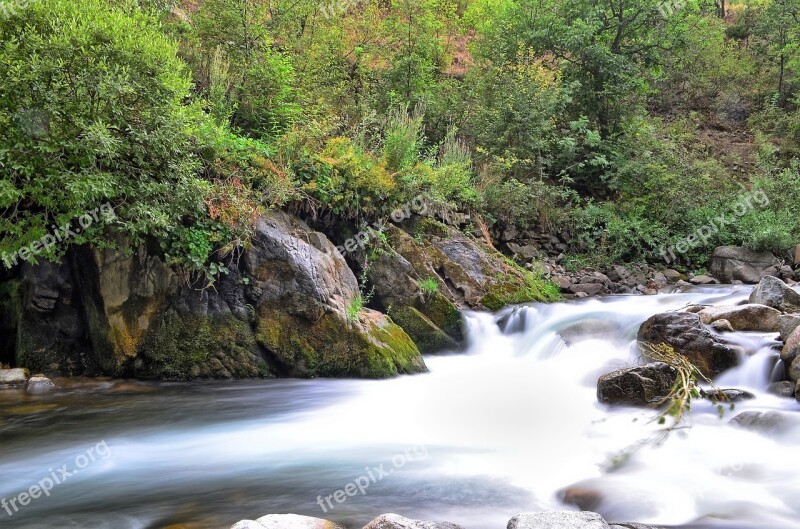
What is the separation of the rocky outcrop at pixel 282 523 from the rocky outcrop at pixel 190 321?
430 cm

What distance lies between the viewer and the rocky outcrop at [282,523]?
3027 millimetres

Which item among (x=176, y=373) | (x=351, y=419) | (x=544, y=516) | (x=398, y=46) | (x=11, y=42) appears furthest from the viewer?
(x=398, y=46)

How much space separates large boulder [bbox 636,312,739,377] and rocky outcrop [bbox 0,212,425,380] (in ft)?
11.4

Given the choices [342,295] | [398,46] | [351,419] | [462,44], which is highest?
[462,44]

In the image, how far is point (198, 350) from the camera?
7469 millimetres

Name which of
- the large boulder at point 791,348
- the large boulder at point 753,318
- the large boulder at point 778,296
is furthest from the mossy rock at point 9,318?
the large boulder at point 778,296

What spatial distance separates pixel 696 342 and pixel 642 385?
4.44 feet

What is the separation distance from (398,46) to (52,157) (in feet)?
38.8

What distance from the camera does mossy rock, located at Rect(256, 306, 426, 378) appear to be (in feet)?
25.1

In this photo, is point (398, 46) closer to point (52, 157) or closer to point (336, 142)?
point (336, 142)

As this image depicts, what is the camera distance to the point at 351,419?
644 cm

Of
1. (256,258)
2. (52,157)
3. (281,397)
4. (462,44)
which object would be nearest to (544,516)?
(281,397)

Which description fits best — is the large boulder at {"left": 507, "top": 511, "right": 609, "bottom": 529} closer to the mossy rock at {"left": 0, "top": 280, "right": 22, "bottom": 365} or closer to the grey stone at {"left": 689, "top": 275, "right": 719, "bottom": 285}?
the mossy rock at {"left": 0, "top": 280, "right": 22, "bottom": 365}

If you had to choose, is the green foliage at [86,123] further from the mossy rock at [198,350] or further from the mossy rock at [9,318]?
the mossy rock at [198,350]
